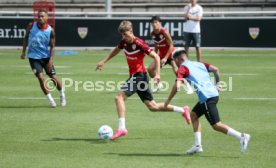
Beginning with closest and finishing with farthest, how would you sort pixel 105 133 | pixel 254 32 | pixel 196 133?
pixel 196 133, pixel 105 133, pixel 254 32

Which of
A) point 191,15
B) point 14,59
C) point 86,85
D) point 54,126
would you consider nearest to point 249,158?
point 54,126

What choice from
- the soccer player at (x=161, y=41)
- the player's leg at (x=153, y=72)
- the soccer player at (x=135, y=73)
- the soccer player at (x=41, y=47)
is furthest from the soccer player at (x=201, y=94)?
the soccer player at (x=161, y=41)

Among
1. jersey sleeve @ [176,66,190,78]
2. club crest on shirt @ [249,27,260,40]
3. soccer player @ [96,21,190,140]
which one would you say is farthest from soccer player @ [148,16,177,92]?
club crest on shirt @ [249,27,260,40]

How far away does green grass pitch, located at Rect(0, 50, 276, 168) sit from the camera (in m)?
11.0

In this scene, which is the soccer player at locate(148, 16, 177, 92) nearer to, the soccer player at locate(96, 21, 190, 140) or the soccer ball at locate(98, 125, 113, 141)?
the soccer player at locate(96, 21, 190, 140)

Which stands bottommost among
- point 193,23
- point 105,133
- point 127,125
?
point 127,125

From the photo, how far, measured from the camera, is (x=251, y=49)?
31375 millimetres

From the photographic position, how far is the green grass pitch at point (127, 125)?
11.0 meters

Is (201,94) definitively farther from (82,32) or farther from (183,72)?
(82,32)

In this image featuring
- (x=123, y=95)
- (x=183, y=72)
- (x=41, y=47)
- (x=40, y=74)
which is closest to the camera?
(x=183, y=72)


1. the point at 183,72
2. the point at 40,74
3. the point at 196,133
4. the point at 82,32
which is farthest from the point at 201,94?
the point at 82,32

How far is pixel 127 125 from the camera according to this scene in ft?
47.4

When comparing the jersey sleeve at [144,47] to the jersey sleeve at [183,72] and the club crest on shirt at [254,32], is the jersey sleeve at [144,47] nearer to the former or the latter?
the jersey sleeve at [183,72]

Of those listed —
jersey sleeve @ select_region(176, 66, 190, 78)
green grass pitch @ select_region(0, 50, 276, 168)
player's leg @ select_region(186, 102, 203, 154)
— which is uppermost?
jersey sleeve @ select_region(176, 66, 190, 78)
